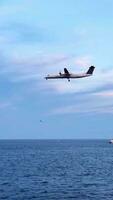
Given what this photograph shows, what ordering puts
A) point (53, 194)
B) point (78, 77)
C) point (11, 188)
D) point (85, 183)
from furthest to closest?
point (85, 183)
point (11, 188)
point (53, 194)
point (78, 77)

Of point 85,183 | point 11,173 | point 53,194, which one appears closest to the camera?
point 53,194

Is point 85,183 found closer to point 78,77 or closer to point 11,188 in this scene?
point 11,188

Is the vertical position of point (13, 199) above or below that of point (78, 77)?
below

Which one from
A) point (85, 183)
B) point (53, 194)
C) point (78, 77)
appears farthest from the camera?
point (85, 183)

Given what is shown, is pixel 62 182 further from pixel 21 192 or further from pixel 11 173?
pixel 11 173

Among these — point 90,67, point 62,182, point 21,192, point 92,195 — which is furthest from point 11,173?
point 90,67

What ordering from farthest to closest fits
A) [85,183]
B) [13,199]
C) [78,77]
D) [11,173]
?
[11,173] → [85,183] → [13,199] → [78,77]

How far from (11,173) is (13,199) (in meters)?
55.0

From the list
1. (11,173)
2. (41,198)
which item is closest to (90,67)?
(41,198)

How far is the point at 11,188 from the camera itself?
103m

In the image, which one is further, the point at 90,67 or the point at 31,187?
the point at 31,187

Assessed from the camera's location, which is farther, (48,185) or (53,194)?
(48,185)

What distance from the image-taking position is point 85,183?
111562 millimetres

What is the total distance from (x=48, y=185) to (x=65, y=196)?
1883cm
